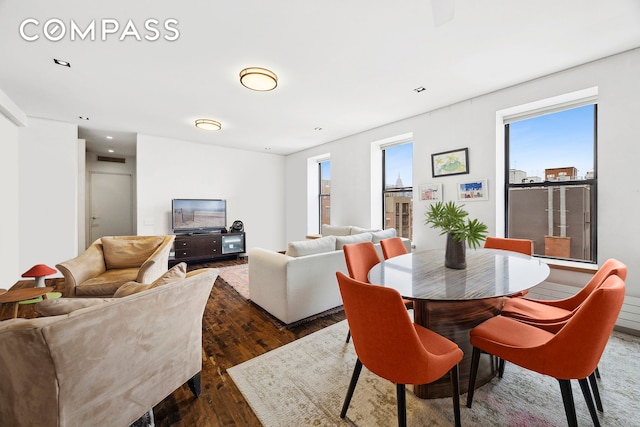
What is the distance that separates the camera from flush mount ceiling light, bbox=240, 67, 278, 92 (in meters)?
2.68

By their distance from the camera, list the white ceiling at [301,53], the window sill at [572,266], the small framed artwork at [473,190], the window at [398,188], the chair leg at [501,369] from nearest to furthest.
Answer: the chair leg at [501,369]
the white ceiling at [301,53]
the window sill at [572,266]
the small framed artwork at [473,190]
the window at [398,188]

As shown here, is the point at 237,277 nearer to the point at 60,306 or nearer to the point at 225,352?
the point at 225,352

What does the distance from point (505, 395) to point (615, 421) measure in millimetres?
495

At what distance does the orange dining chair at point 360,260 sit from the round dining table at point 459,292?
0.27 metres

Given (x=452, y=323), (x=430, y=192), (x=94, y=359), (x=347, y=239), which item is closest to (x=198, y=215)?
(x=347, y=239)

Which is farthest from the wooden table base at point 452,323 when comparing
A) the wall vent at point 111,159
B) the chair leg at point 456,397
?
the wall vent at point 111,159

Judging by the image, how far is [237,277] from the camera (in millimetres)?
4289

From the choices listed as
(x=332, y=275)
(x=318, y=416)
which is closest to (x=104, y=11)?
(x=332, y=275)

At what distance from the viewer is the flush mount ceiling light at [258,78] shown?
2.68 meters

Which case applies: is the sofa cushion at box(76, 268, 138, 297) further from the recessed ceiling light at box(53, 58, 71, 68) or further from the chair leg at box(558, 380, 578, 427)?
the chair leg at box(558, 380, 578, 427)

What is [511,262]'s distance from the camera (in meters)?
1.99

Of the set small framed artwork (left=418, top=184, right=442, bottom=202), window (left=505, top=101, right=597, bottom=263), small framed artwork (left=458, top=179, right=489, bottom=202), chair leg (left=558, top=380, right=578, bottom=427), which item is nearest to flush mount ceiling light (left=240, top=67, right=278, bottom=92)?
small framed artwork (left=418, top=184, right=442, bottom=202)

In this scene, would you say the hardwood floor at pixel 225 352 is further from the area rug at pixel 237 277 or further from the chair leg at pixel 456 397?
the chair leg at pixel 456 397

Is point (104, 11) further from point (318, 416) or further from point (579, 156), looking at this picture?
point (579, 156)
